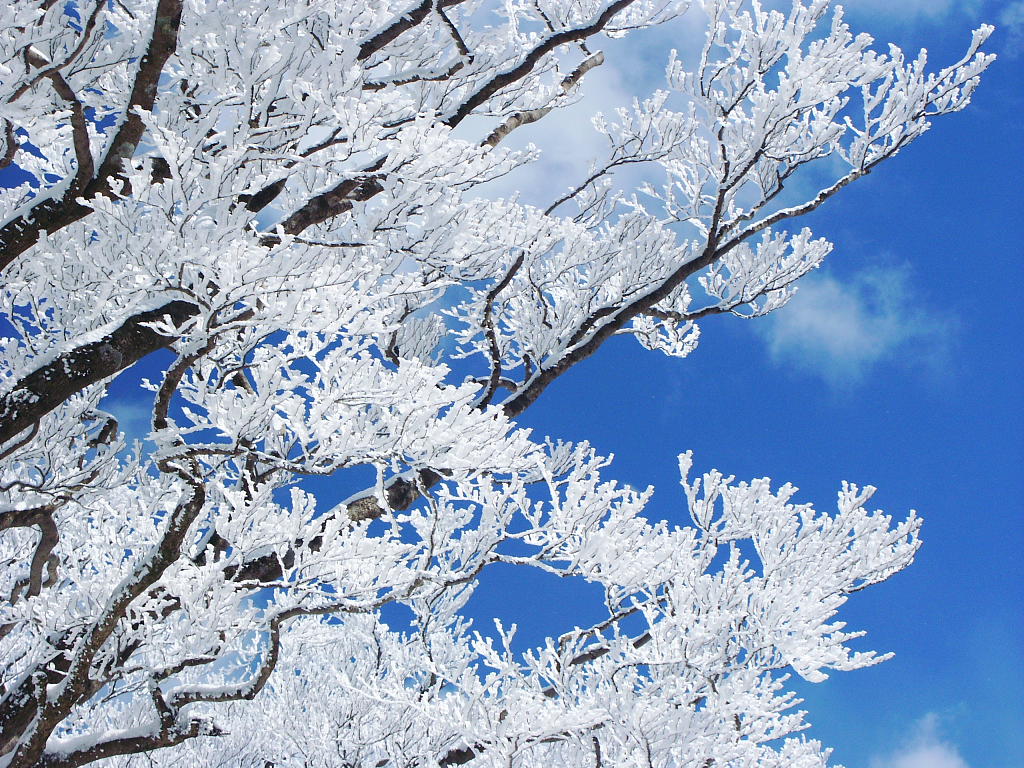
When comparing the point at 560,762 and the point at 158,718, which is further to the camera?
the point at 560,762

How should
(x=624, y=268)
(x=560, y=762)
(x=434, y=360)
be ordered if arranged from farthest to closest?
(x=560, y=762)
(x=434, y=360)
(x=624, y=268)

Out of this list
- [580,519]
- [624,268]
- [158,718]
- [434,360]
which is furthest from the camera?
[434,360]

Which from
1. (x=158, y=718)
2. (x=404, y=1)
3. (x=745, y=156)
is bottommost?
(x=158, y=718)

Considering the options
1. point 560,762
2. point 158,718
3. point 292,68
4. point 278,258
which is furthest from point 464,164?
point 560,762

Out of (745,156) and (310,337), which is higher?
(745,156)

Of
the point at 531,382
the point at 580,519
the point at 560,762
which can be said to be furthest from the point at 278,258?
the point at 560,762

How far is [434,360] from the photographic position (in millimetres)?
6590

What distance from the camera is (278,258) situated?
9.45 feet

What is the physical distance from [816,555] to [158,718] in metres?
4.70

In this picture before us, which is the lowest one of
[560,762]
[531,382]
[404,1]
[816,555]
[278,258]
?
[560,762]

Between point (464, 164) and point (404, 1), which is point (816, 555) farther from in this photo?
point (404, 1)

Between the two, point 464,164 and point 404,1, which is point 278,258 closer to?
point 464,164

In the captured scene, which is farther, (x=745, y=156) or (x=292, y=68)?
(x=745, y=156)

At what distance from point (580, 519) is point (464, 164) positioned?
6.50ft
